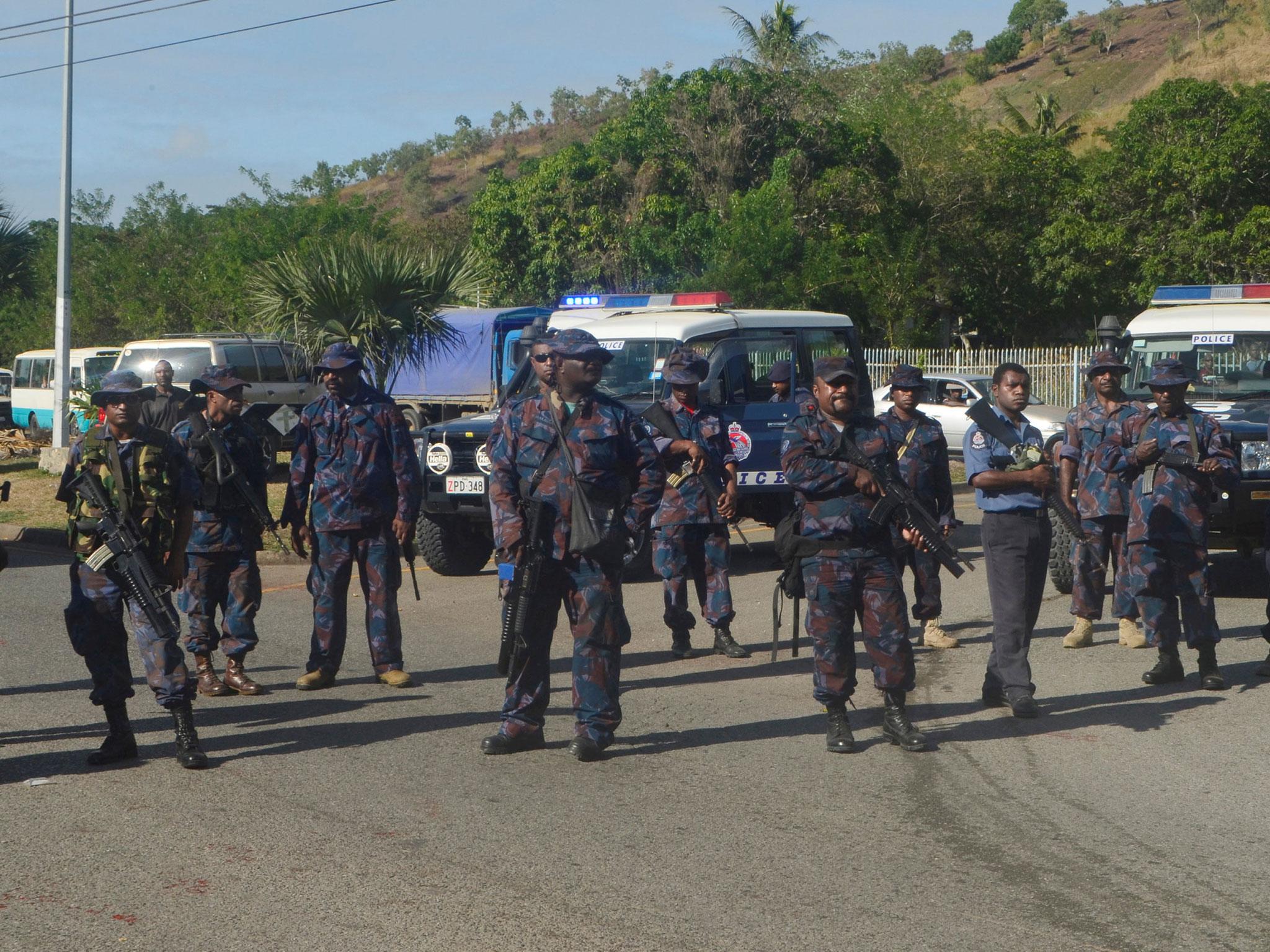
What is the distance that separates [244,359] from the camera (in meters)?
22.5

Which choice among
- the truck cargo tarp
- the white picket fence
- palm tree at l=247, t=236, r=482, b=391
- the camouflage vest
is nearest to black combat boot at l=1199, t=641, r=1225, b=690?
the camouflage vest

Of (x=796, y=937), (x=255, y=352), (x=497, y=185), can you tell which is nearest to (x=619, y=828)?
(x=796, y=937)

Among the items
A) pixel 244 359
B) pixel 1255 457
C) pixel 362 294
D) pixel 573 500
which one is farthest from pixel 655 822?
pixel 244 359

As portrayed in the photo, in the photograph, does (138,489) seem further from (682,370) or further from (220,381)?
(682,370)

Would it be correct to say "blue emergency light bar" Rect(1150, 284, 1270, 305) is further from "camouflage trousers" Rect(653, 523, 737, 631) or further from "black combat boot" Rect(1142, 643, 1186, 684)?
"camouflage trousers" Rect(653, 523, 737, 631)

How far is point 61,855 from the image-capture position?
15.6 ft

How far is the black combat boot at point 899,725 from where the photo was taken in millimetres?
6238

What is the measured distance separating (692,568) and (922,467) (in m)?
1.66

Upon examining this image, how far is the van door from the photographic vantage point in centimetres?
1167

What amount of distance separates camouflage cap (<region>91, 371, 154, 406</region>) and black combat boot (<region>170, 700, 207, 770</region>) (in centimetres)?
135

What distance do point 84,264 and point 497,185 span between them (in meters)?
19.6

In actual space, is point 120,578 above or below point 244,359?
below

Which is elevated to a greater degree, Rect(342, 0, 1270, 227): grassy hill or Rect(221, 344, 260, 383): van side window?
Rect(342, 0, 1270, 227): grassy hill

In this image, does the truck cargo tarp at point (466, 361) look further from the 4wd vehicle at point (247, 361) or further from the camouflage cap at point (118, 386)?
the camouflage cap at point (118, 386)
